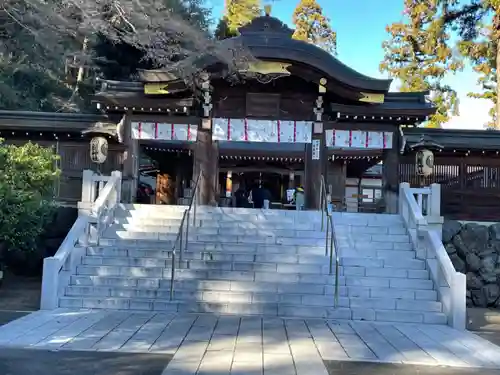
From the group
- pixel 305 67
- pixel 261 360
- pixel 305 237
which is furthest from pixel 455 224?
pixel 261 360

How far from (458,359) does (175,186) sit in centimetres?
1366

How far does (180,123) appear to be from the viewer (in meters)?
13.5

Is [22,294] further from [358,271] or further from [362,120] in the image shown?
[362,120]

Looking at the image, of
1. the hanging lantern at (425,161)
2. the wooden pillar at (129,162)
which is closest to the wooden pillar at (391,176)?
the hanging lantern at (425,161)

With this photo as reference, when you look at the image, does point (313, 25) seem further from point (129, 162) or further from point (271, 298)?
point (271, 298)

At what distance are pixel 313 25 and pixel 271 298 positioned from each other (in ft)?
90.4

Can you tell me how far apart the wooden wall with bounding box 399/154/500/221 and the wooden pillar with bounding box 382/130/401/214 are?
537 mm

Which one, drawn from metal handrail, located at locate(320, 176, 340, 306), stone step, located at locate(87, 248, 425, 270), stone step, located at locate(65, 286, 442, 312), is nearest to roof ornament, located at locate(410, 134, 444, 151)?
metal handrail, located at locate(320, 176, 340, 306)

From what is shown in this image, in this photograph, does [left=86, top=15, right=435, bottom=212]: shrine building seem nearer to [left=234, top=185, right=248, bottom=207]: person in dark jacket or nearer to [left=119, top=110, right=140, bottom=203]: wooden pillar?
[left=119, top=110, right=140, bottom=203]: wooden pillar

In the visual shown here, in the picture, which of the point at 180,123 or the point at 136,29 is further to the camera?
the point at 180,123

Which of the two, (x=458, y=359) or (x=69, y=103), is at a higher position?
(x=69, y=103)

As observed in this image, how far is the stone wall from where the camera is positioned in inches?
479

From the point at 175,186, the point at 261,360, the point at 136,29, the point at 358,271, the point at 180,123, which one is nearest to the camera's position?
the point at 261,360

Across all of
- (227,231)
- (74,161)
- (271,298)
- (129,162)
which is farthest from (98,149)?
(271,298)
